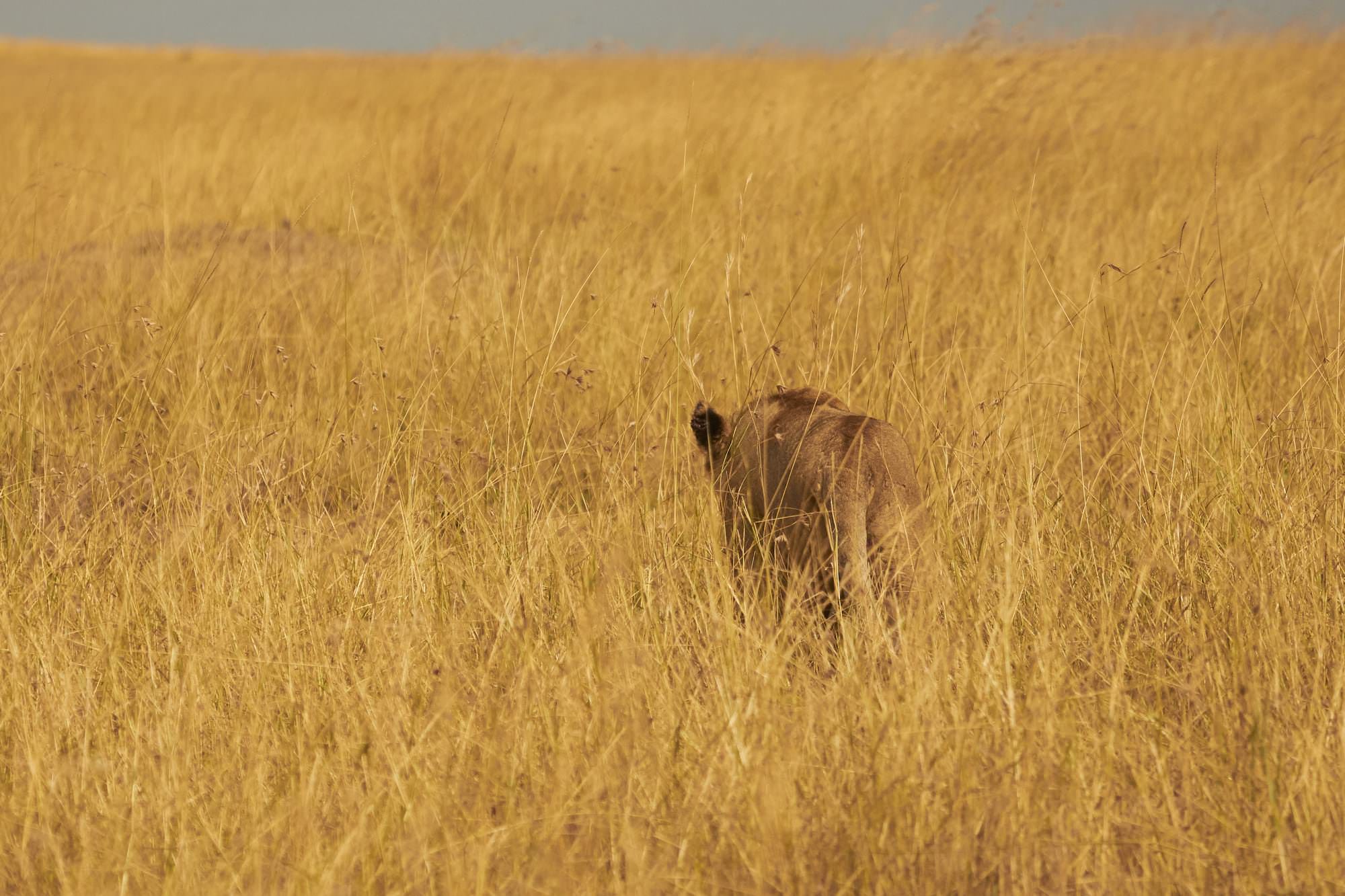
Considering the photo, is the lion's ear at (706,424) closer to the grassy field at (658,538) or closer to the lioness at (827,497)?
the lioness at (827,497)

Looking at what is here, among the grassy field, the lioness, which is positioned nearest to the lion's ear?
the lioness

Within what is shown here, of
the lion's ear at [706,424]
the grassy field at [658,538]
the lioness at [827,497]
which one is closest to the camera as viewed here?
the grassy field at [658,538]

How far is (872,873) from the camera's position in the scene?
169cm

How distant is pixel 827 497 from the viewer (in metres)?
2.27

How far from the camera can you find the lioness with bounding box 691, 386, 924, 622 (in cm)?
222

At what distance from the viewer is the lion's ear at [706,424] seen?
2.72 m

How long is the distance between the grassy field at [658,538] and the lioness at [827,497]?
0.12 m

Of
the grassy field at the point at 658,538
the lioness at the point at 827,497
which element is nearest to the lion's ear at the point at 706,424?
the lioness at the point at 827,497

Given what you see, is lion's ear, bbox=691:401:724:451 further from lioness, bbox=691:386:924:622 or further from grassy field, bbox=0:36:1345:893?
grassy field, bbox=0:36:1345:893

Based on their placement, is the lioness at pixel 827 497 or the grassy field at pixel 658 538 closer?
the grassy field at pixel 658 538

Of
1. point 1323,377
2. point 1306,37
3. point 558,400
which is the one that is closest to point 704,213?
point 558,400

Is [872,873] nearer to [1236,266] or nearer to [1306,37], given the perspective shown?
[1236,266]

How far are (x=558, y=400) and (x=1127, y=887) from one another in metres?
2.61

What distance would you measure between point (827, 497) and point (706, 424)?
0.53 m
